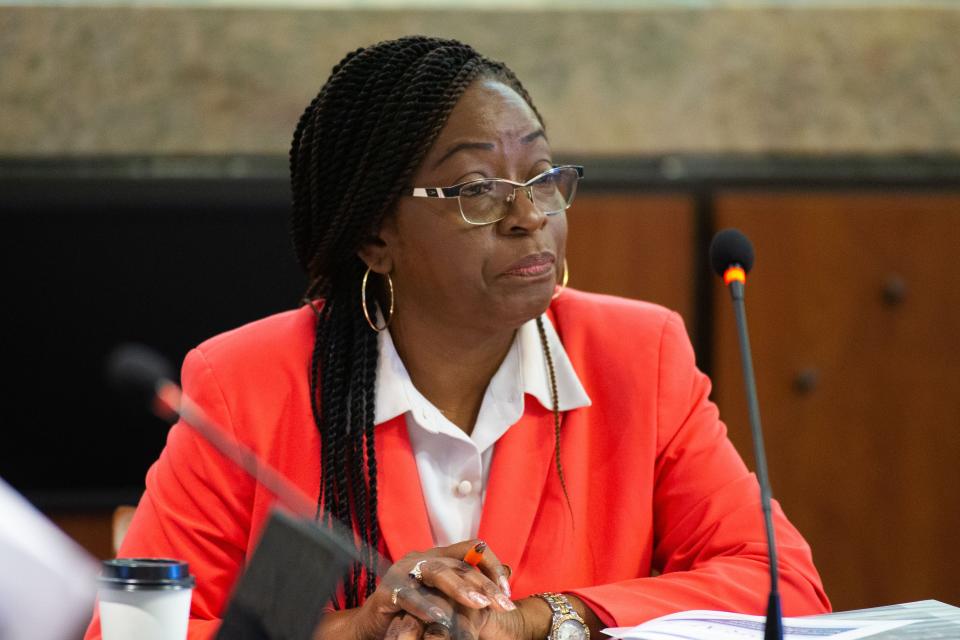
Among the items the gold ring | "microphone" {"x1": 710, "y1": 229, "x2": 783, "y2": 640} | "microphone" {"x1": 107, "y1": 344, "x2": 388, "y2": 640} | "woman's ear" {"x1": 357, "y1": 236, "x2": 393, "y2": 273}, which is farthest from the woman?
"microphone" {"x1": 107, "y1": 344, "x2": 388, "y2": 640}

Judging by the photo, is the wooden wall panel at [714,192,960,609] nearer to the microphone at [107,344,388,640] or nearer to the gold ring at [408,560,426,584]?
the gold ring at [408,560,426,584]

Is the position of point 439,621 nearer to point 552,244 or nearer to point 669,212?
point 552,244

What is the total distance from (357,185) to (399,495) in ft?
1.50

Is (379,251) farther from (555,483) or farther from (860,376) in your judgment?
(860,376)

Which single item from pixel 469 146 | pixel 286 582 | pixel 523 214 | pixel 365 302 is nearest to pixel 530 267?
pixel 523 214

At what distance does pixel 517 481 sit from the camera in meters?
1.86

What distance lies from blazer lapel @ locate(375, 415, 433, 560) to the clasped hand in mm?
197

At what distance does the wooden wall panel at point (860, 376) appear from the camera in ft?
10.5

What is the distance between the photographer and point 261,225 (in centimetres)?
324

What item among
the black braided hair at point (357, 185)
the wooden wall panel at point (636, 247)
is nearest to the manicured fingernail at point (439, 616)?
the black braided hair at point (357, 185)

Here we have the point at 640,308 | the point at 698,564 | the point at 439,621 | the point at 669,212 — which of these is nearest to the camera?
the point at 439,621

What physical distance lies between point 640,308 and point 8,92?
197 centimetres

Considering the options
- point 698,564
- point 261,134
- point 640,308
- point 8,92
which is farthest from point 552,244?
point 8,92

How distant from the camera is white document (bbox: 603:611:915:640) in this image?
4.66 feet
